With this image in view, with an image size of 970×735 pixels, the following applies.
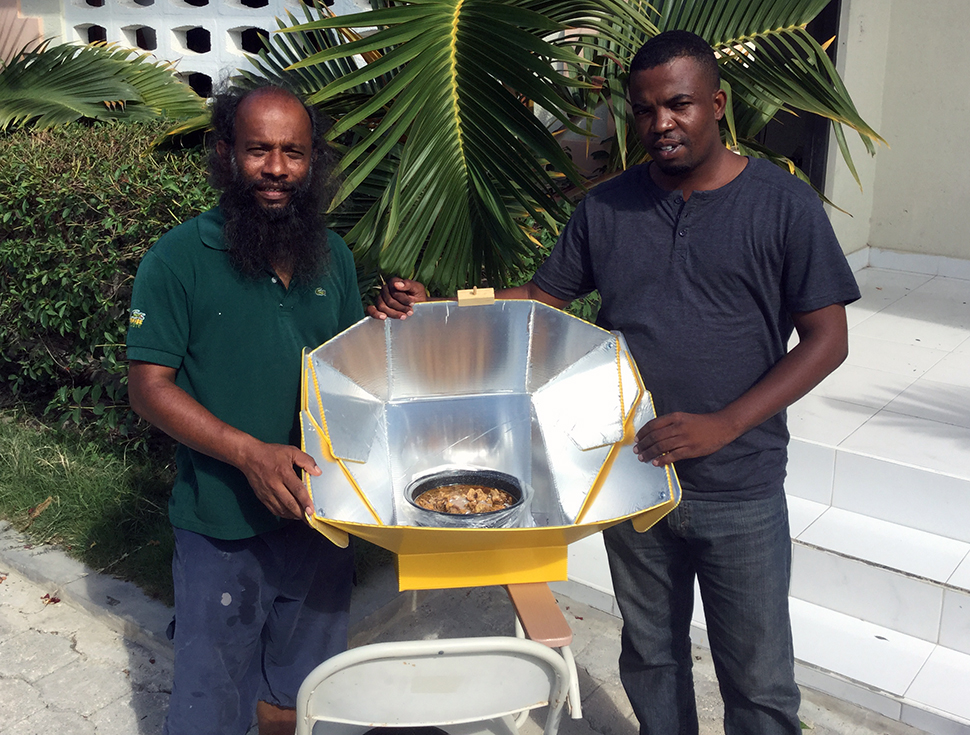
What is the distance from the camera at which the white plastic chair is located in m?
1.54

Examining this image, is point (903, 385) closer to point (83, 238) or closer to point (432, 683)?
point (432, 683)

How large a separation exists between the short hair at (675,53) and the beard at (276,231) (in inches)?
32.3

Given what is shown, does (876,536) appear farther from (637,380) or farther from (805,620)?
(637,380)

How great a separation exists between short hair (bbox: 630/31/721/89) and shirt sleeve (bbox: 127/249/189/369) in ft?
3.71

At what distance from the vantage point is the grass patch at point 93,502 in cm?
369

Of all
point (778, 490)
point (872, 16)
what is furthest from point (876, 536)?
point (872, 16)

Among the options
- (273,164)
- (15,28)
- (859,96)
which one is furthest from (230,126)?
(859,96)

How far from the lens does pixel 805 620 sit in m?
3.17

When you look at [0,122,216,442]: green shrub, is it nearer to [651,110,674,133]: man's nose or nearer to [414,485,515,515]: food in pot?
[414,485,515,515]: food in pot

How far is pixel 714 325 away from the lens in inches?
79.8

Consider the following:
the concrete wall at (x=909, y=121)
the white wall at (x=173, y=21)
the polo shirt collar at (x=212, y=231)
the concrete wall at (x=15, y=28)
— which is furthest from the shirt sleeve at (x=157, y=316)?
the concrete wall at (x=909, y=121)

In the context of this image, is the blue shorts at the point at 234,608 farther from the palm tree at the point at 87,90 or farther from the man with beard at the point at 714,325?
the palm tree at the point at 87,90

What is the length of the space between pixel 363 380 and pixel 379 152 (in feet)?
2.55

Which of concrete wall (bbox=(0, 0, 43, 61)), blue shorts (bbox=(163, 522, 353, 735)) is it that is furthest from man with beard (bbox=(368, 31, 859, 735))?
concrete wall (bbox=(0, 0, 43, 61))
